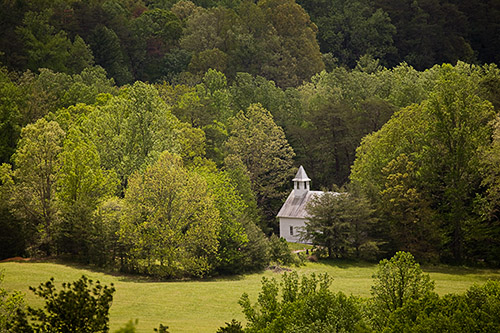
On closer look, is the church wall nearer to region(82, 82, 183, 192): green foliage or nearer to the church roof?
the church roof

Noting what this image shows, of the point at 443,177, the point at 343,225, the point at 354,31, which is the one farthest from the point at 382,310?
the point at 354,31

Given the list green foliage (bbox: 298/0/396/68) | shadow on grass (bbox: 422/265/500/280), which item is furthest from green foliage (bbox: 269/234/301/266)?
green foliage (bbox: 298/0/396/68)

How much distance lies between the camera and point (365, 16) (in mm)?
104312

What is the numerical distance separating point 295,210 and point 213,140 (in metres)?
11.7

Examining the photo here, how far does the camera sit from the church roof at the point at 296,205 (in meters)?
58.5

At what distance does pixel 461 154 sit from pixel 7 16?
5398 cm

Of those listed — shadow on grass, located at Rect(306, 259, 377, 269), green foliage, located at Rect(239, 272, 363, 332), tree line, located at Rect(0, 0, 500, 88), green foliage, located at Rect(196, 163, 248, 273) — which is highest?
tree line, located at Rect(0, 0, 500, 88)

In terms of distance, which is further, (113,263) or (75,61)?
(75,61)

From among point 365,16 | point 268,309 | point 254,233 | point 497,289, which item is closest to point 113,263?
point 254,233

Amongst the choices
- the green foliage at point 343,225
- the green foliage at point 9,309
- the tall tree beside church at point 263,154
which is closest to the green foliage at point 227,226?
the green foliage at point 343,225

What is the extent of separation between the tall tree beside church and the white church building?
2.93 meters

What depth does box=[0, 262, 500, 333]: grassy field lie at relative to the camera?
3231 centimetres

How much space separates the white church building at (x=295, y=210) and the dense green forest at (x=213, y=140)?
2.87m

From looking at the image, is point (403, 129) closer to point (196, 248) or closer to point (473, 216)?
point (473, 216)
